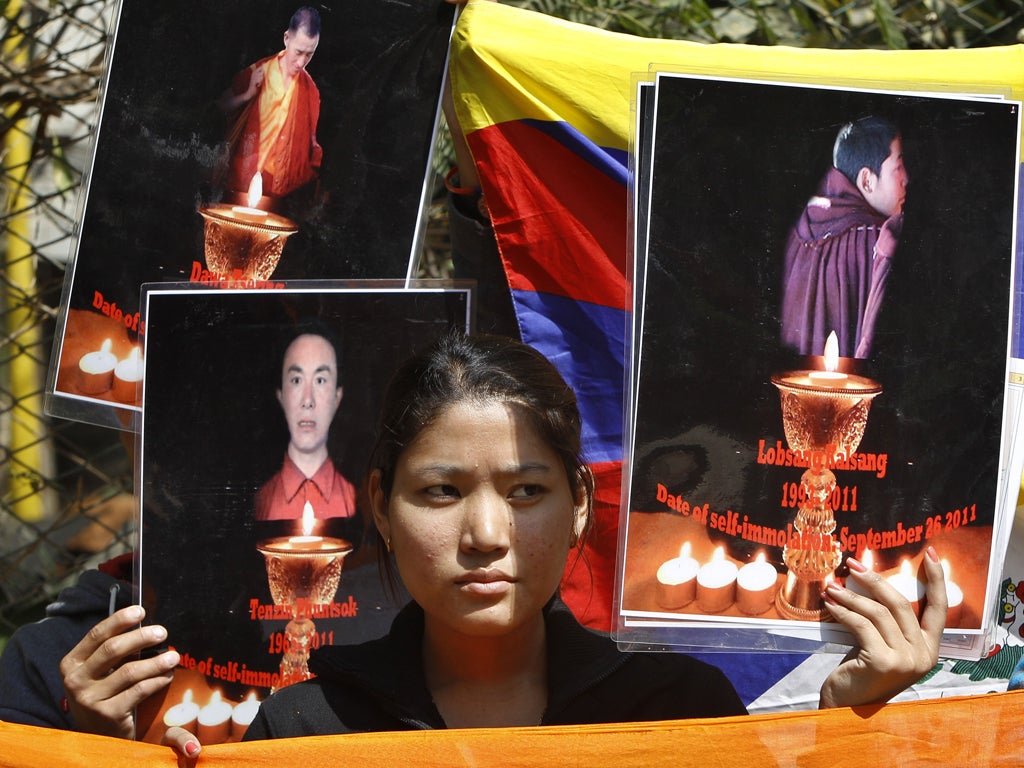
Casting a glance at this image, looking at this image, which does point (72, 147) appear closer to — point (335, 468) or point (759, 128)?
point (335, 468)

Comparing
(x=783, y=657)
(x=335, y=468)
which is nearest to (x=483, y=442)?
(x=335, y=468)

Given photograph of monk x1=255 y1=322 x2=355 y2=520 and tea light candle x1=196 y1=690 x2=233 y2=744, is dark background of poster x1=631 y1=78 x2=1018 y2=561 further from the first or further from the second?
tea light candle x1=196 y1=690 x2=233 y2=744

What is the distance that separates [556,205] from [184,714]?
3.03 ft

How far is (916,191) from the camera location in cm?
140

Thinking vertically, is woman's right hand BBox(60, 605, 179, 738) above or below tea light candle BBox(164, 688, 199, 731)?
above

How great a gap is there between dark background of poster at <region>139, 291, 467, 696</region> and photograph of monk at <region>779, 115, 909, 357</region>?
1.81 feet

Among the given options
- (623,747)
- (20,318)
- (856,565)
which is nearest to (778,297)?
(856,565)

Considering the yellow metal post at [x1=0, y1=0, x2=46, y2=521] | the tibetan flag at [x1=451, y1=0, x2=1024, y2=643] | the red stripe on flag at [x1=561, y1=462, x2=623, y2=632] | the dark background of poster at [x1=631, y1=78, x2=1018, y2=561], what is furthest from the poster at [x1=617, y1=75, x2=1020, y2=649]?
the yellow metal post at [x1=0, y1=0, x2=46, y2=521]

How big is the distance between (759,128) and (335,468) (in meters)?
0.75

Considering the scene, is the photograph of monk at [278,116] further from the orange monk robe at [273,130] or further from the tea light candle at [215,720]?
the tea light candle at [215,720]

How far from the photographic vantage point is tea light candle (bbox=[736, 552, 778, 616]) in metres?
1.39

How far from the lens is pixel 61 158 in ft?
10.7

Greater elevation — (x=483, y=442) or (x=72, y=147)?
(x=72, y=147)

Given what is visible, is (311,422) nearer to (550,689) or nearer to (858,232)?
(550,689)
